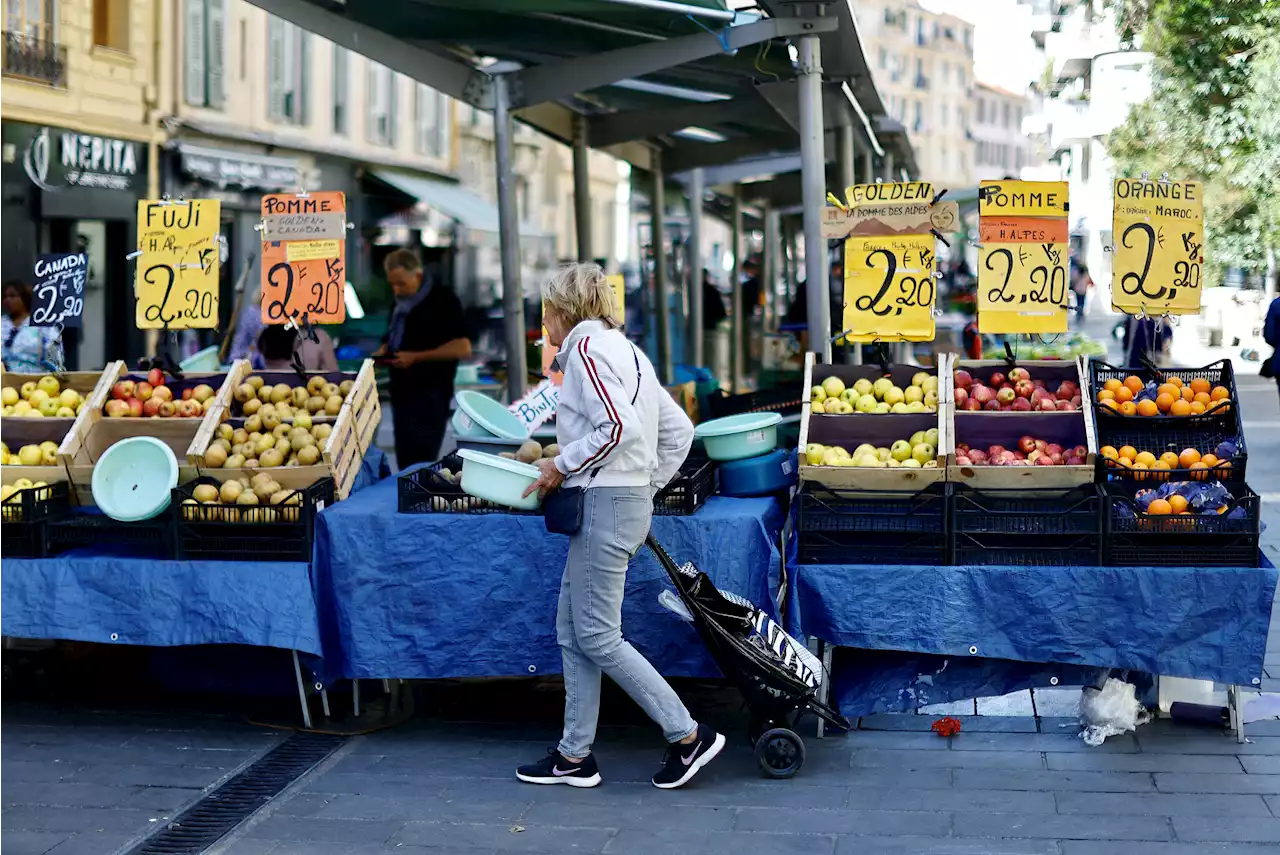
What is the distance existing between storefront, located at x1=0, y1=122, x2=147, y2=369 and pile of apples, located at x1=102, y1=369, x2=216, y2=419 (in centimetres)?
1047

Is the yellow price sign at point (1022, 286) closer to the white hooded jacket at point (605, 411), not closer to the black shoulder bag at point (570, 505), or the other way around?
the white hooded jacket at point (605, 411)

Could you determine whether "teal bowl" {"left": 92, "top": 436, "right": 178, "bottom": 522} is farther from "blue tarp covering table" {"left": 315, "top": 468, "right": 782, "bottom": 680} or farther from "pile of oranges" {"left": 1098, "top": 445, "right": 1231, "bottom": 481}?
"pile of oranges" {"left": 1098, "top": 445, "right": 1231, "bottom": 481}

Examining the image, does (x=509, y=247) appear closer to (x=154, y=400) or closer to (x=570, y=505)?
(x=154, y=400)

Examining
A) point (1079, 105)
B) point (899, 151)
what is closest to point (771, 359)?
point (899, 151)

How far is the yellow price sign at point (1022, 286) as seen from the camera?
21.1 feet

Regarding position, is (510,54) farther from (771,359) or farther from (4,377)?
(771,359)

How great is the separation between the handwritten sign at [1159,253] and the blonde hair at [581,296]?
2.39 metres

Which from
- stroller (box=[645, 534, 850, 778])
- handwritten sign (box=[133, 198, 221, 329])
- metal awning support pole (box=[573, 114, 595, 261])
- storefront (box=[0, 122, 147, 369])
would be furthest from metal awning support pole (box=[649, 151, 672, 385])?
stroller (box=[645, 534, 850, 778])

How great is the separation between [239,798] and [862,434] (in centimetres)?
269

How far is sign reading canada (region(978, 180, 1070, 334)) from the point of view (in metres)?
6.43

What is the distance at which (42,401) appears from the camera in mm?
6656

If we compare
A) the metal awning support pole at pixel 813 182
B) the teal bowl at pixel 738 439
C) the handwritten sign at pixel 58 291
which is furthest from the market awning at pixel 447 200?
the teal bowl at pixel 738 439

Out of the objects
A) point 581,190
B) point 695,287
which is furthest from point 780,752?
point 695,287

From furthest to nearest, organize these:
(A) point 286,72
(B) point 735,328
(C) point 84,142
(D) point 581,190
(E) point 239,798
Answer: (A) point 286,72, (C) point 84,142, (B) point 735,328, (D) point 581,190, (E) point 239,798
